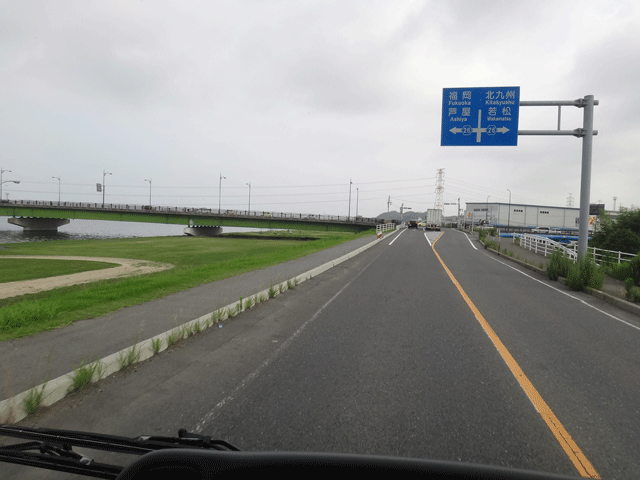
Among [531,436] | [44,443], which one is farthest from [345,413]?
[44,443]

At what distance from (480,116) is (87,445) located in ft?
54.3

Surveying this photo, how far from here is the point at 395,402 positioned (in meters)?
3.78

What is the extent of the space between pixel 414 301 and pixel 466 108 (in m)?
10.3

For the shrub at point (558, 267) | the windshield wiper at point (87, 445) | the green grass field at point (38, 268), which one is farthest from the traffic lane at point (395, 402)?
the green grass field at point (38, 268)

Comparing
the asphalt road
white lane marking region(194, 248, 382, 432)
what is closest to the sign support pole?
the asphalt road

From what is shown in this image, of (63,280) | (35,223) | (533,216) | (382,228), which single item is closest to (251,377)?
(63,280)

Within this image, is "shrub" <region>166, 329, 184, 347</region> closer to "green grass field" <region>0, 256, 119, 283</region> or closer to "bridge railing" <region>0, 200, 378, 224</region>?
"green grass field" <region>0, 256, 119, 283</region>

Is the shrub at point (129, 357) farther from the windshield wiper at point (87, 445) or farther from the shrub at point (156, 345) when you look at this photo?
the windshield wiper at point (87, 445)

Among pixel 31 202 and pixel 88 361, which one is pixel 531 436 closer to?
pixel 88 361

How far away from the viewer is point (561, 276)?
547 inches

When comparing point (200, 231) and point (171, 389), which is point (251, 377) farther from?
point (200, 231)

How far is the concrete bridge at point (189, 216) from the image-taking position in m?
64.2

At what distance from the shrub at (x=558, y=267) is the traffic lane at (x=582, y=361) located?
3.50 meters

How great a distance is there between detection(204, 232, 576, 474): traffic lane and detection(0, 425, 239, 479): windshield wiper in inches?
32.2
